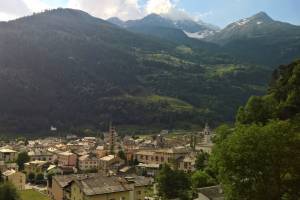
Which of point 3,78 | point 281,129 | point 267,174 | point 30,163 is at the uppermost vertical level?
point 3,78

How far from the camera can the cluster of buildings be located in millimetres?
45597

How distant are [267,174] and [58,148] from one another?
97634mm

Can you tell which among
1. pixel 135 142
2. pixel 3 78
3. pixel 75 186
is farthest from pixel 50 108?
pixel 75 186

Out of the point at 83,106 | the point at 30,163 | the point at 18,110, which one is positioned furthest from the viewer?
the point at 83,106

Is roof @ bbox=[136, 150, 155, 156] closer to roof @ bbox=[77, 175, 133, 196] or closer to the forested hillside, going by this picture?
roof @ bbox=[77, 175, 133, 196]

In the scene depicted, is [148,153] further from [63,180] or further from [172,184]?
[172,184]

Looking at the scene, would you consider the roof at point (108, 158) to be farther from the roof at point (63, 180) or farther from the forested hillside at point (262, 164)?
the forested hillside at point (262, 164)

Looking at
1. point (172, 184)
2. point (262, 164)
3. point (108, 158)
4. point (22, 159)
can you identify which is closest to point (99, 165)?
point (108, 158)

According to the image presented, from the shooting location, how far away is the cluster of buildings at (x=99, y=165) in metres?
45.6

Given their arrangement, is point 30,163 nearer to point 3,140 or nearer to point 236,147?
point 3,140

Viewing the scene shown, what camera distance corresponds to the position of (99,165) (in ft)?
307

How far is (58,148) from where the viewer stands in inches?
4550

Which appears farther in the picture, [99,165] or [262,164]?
[99,165]

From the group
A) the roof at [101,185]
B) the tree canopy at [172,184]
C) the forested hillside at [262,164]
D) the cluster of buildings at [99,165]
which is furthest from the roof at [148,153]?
the forested hillside at [262,164]
